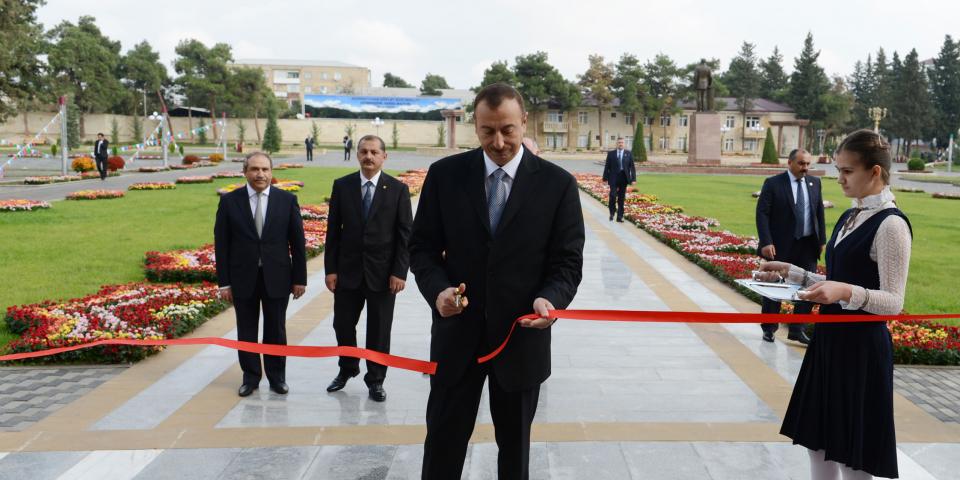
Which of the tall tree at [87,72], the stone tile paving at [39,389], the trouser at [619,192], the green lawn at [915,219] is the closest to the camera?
the stone tile paving at [39,389]

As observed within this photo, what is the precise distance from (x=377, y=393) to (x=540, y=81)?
61.6m

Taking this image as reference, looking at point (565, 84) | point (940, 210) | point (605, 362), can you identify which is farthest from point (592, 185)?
point (565, 84)

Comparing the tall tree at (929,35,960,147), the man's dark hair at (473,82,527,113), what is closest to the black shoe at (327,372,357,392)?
the man's dark hair at (473,82,527,113)

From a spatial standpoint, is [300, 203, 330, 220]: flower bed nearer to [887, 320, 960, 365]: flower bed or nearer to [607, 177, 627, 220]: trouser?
[607, 177, 627, 220]: trouser

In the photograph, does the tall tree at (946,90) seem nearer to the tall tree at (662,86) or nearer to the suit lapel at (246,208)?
the tall tree at (662,86)

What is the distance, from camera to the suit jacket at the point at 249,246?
4641 mm

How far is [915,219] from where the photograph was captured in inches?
660

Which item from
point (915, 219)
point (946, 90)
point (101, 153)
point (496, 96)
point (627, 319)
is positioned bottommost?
point (915, 219)

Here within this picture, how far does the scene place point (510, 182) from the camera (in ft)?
8.82

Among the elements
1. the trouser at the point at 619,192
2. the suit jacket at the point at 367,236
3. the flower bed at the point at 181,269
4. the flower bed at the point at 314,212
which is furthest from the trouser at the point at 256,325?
the trouser at the point at 619,192

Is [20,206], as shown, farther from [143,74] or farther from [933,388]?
[143,74]

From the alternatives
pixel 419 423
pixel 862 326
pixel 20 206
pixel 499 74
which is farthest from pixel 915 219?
pixel 499 74

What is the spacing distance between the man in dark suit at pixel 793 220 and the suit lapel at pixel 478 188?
419 cm

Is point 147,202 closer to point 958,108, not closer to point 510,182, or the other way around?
point 510,182
